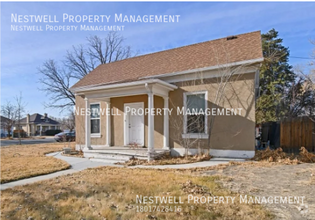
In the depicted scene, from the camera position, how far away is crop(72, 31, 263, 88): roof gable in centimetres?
873

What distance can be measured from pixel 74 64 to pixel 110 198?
23620mm

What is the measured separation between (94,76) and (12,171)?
312 inches

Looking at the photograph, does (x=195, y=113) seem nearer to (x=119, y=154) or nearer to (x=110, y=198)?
(x=119, y=154)

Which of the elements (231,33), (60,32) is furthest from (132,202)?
(231,33)

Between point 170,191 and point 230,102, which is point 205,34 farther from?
point 170,191

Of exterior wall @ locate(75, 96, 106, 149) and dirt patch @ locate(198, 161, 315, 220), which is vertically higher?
exterior wall @ locate(75, 96, 106, 149)

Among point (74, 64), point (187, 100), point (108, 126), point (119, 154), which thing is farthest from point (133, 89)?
point (74, 64)

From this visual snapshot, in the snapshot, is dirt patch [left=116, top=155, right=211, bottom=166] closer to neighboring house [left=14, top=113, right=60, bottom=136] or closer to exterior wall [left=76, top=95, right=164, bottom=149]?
exterior wall [left=76, top=95, right=164, bottom=149]

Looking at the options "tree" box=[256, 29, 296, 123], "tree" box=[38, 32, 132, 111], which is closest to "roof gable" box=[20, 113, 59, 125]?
"tree" box=[38, 32, 132, 111]

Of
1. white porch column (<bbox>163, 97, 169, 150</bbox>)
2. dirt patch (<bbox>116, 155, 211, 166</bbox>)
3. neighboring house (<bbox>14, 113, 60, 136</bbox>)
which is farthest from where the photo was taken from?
neighboring house (<bbox>14, 113, 60, 136</bbox>)

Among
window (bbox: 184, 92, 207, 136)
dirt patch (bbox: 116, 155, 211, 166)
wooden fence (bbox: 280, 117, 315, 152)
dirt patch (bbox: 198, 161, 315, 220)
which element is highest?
window (bbox: 184, 92, 207, 136)

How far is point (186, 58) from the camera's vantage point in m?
10.3

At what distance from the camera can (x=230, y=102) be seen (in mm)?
8367

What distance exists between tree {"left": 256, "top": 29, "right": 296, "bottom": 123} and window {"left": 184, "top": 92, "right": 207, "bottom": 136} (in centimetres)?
1026
